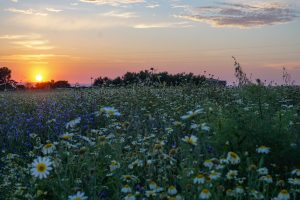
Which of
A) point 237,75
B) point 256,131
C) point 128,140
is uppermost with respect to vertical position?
point 237,75

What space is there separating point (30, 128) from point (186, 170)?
5503 millimetres

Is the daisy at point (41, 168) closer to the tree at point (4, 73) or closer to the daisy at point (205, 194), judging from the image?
the daisy at point (205, 194)

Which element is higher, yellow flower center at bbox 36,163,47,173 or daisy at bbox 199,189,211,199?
yellow flower center at bbox 36,163,47,173

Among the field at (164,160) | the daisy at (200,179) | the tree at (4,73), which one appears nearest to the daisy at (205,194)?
the field at (164,160)

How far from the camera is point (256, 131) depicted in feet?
16.9

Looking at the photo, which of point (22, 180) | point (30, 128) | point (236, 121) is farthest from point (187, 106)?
point (22, 180)

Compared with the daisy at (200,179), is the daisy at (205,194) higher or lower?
lower

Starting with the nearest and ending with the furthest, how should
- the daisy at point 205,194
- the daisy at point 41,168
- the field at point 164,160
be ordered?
the daisy at point 205,194 < the daisy at point 41,168 < the field at point 164,160

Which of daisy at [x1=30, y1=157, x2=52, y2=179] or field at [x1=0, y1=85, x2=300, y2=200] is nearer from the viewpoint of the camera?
daisy at [x1=30, y1=157, x2=52, y2=179]

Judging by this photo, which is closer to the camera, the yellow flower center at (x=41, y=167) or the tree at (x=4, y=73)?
the yellow flower center at (x=41, y=167)

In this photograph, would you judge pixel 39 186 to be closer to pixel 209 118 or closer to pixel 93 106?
pixel 209 118

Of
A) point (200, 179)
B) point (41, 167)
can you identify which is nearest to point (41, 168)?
point (41, 167)

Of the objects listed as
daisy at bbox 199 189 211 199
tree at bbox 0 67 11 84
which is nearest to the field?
daisy at bbox 199 189 211 199

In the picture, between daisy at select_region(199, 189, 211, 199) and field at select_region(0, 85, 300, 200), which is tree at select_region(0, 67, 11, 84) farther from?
daisy at select_region(199, 189, 211, 199)
